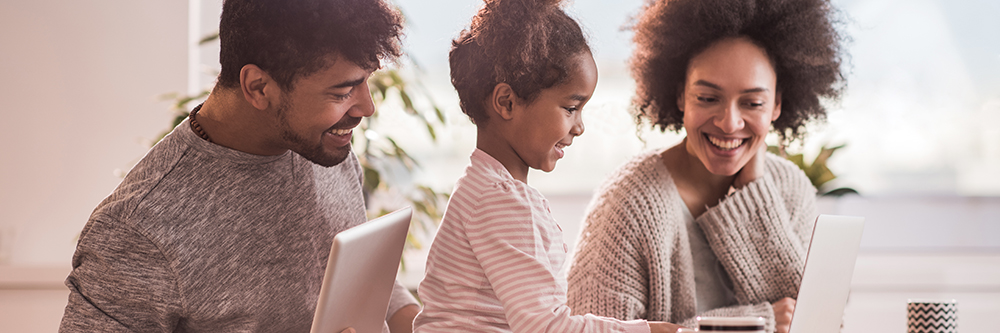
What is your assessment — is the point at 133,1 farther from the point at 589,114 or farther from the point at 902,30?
the point at 902,30

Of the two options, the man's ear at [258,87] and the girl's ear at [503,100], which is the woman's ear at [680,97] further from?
the man's ear at [258,87]

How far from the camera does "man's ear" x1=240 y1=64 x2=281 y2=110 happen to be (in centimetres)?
90

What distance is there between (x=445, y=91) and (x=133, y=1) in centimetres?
105

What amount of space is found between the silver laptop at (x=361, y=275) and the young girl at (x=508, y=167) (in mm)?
56

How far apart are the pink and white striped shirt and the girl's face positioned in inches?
2.1

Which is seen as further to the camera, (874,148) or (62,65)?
(874,148)

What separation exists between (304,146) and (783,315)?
3.01ft

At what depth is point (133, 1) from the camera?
7.29 feet

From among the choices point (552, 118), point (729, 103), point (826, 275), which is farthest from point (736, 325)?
point (729, 103)

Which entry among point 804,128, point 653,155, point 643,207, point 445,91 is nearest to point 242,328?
point 643,207

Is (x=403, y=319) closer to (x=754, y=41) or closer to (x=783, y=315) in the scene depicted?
(x=783, y=315)

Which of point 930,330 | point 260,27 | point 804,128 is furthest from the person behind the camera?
point 804,128

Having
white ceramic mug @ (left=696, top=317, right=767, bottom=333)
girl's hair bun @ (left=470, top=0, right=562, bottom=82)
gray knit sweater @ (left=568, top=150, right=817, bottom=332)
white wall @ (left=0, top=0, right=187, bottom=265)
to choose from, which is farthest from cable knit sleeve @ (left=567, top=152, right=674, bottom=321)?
white wall @ (left=0, top=0, right=187, bottom=265)

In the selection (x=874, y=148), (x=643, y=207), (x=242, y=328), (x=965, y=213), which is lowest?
(x=242, y=328)
